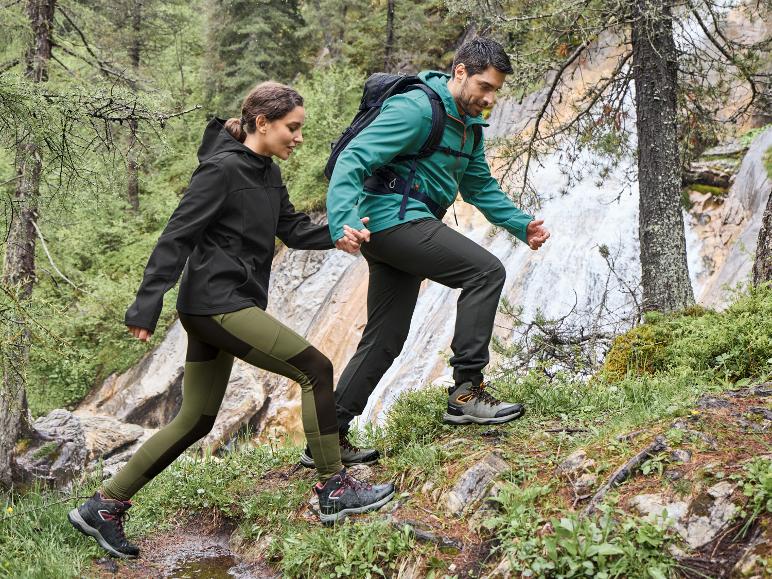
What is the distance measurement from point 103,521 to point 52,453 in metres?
8.01

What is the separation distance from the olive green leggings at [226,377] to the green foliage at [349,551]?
39cm

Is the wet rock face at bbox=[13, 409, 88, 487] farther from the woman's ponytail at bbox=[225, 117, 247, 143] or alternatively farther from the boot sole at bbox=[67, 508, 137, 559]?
the woman's ponytail at bbox=[225, 117, 247, 143]

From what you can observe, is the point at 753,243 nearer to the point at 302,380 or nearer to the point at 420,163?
the point at 420,163

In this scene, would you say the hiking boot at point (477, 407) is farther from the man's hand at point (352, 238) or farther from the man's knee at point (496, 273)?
the man's hand at point (352, 238)

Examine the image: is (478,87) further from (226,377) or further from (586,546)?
(586,546)

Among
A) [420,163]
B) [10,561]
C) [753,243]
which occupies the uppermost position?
[753,243]

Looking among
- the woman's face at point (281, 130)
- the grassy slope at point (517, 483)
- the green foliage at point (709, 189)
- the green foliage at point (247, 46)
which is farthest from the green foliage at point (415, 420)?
the green foliage at point (247, 46)

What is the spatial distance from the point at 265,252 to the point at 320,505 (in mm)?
1446

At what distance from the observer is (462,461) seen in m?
4.20

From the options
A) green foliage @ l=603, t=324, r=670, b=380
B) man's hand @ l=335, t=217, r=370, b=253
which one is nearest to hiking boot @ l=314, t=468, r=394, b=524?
man's hand @ l=335, t=217, r=370, b=253

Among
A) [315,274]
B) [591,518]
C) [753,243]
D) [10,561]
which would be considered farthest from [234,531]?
[315,274]

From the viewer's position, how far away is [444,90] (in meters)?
4.19

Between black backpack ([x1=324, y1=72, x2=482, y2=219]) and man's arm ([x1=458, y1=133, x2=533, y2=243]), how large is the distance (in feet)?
1.46

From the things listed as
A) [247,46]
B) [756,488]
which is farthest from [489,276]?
[247,46]
